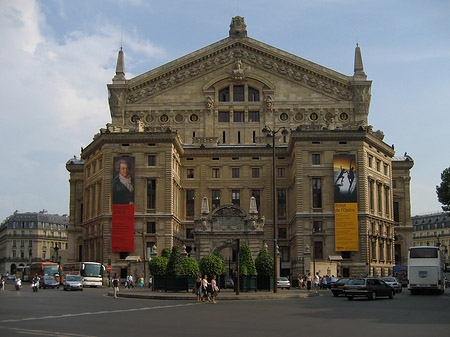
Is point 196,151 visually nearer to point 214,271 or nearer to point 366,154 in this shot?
point 366,154

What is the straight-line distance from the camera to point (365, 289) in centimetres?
4662

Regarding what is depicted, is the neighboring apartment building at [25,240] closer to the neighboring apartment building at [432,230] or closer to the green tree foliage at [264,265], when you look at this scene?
the neighboring apartment building at [432,230]

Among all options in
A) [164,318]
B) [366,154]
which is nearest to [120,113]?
[366,154]

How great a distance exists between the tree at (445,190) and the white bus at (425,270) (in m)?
15.9

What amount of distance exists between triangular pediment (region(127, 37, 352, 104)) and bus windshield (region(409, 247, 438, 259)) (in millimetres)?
40313

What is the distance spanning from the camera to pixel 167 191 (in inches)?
3282

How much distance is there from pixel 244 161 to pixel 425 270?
129ft

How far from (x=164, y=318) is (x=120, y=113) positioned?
66.7 meters

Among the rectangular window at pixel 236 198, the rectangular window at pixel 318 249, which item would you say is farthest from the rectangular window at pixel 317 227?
the rectangular window at pixel 236 198

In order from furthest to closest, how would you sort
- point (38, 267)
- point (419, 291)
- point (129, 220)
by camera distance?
1. point (38, 267)
2. point (129, 220)
3. point (419, 291)

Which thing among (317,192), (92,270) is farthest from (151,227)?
(317,192)

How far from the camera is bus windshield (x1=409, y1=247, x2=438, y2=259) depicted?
56.8 meters

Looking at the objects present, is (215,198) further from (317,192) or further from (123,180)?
Answer: (317,192)

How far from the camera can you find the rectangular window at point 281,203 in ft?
303
